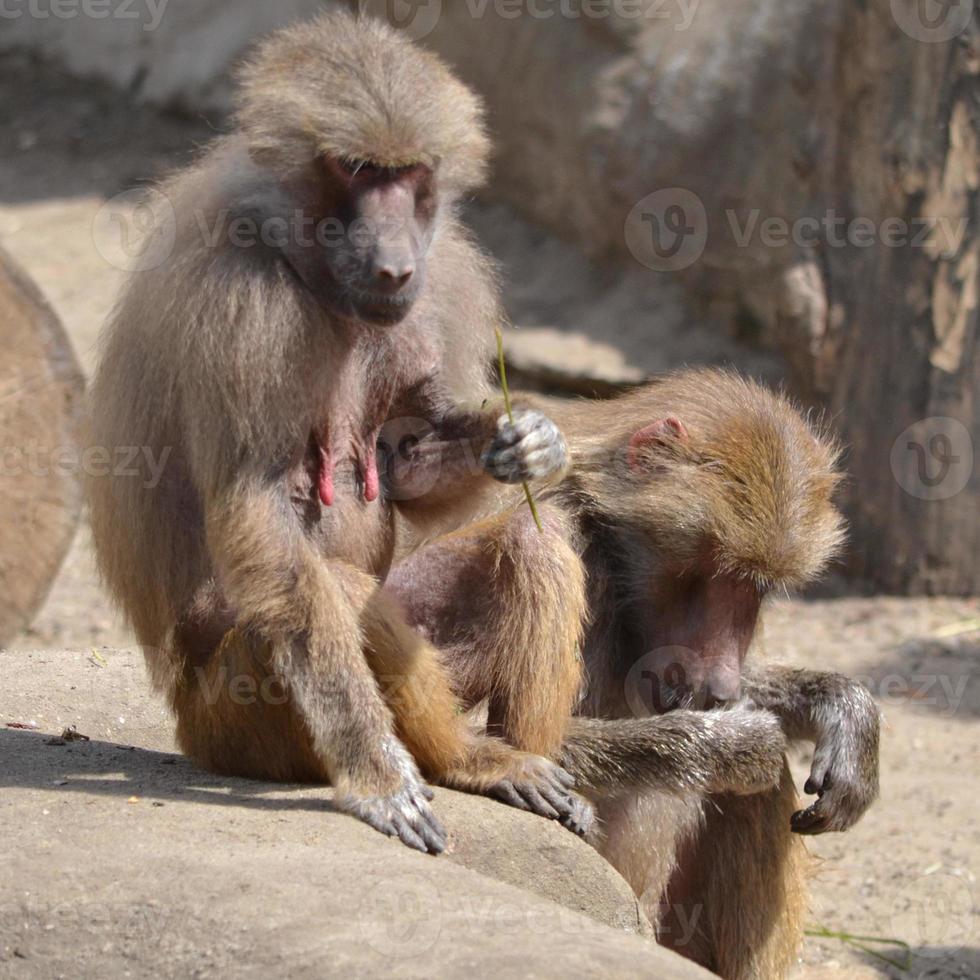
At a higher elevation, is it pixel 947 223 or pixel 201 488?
pixel 947 223

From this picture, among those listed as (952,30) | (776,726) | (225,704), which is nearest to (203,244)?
(225,704)

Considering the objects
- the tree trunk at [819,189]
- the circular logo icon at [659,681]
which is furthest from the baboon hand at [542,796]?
the tree trunk at [819,189]

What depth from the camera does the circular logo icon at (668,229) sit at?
8.83 meters

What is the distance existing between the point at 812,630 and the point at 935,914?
2.73 meters

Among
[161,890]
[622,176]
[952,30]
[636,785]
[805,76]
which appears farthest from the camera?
[622,176]

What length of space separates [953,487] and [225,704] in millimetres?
5008

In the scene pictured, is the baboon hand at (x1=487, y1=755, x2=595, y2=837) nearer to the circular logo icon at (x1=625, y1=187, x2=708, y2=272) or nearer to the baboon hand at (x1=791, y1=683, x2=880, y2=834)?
the baboon hand at (x1=791, y1=683, x2=880, y2=834)

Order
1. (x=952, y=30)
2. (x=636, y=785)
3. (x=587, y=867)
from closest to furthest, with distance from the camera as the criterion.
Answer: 1. (x=587, y=867)
2. (x=636, y=785)
3. (x=952, y=30)

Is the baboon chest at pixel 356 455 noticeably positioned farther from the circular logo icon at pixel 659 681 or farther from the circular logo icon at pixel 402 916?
the circular logo icon at pixel 402 916

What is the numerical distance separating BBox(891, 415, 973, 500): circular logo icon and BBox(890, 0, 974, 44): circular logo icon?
6.02 ft

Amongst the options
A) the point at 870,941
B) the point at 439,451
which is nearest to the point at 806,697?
the point at 870,941

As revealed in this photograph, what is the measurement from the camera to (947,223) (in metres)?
7.86

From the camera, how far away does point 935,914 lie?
17.8 ft

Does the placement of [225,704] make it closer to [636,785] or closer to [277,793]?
[277,793]
